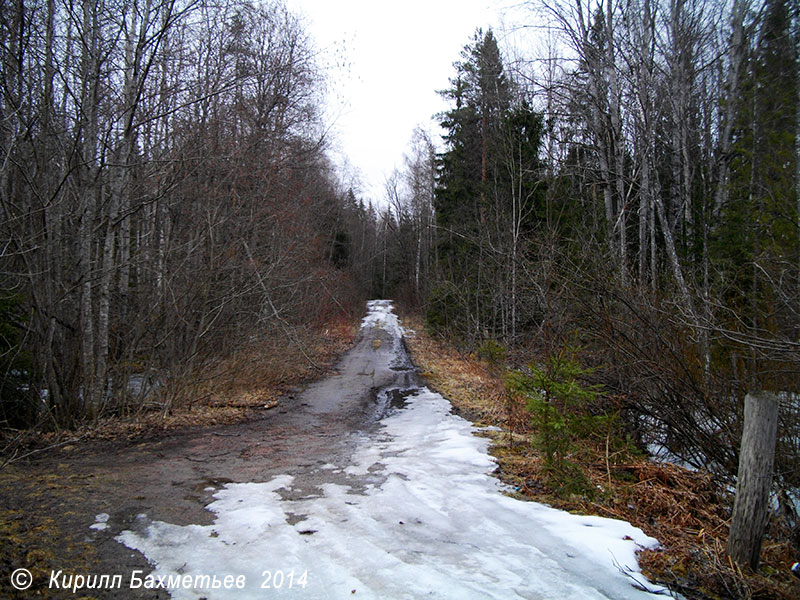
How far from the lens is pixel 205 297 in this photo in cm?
895

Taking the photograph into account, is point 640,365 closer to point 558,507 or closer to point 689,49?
point 558,507

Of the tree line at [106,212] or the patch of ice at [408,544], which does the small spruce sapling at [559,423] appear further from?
the tree line at [106,212]

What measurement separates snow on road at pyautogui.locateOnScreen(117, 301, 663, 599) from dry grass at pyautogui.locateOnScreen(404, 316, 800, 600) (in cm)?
23

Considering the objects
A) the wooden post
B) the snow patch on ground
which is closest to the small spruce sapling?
the wooden post

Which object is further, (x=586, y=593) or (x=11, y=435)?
(x=11, y=435)

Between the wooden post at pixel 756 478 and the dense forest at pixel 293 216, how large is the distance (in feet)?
1.47

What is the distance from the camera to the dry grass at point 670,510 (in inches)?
124

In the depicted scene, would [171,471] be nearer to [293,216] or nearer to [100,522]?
[100,522]

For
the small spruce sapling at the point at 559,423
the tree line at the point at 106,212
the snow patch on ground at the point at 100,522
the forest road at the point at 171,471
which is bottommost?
the forest road at the point at 171,471

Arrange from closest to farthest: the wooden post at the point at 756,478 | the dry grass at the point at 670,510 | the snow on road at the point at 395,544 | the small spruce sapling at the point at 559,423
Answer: the snow on road at the point at 395,544 < the dry grass at the point at 670,510 < the wooden post at the point at 756,478 < the small spruce sapling at the point at 559,423

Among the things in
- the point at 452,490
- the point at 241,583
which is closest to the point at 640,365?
A: the point at 452,490

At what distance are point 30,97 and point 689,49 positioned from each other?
41.8ft

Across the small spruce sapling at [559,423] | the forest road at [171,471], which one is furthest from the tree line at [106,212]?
the small spruce sapling at [559,423]

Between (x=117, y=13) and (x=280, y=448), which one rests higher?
(x=117, y=13)
